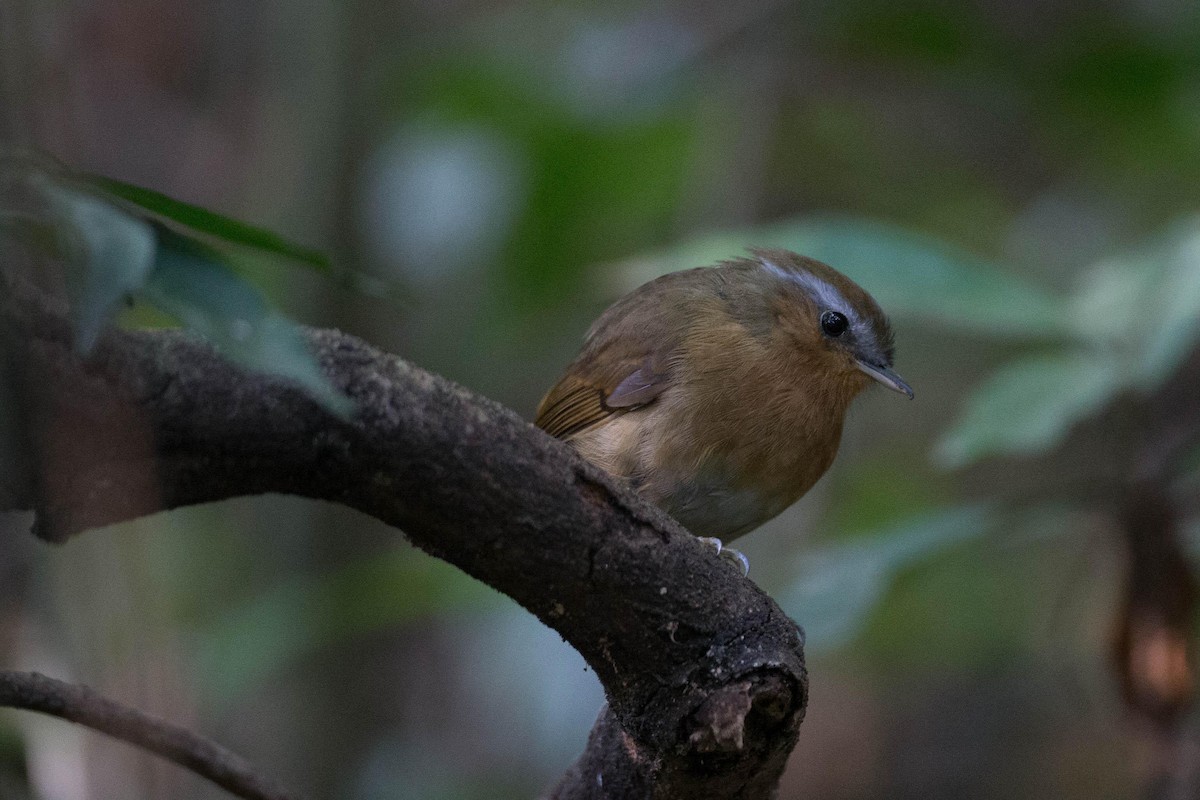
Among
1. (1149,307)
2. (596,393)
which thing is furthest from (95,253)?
(1149,307)

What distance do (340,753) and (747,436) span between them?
2963mm

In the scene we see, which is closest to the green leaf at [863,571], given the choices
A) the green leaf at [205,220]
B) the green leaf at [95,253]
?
the green leaf at [205,220]

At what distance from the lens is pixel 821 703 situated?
6.96 meters

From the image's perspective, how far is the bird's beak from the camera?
11.1ft

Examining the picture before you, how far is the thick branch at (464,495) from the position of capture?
151 centimetres

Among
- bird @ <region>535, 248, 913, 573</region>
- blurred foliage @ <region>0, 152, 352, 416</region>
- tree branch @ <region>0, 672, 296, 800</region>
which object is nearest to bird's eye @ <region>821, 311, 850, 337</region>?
bird @ <region>535, 248, 913, 573</region>

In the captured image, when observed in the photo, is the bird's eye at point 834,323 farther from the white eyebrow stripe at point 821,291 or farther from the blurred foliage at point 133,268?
the blurred foliage at point 133,268

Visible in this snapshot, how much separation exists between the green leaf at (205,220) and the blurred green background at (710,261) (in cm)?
78

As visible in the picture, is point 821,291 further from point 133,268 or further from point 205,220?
point 133,268

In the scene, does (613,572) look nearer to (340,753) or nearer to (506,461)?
(506,461)

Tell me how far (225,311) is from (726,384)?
2015 mm

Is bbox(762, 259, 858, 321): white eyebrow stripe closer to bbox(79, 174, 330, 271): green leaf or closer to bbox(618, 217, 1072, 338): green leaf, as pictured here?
bbox(618, 217, 1072, 338): green leaf

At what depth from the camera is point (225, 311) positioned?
51.5 inches

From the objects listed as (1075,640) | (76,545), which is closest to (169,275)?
(76,545)
